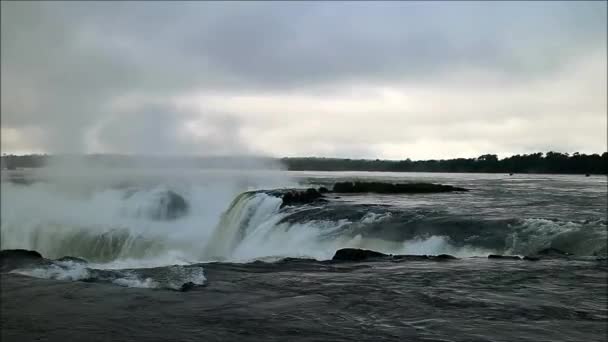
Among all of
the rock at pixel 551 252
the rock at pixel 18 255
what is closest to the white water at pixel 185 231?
the rock at pixel 551 252

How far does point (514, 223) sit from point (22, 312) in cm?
1543

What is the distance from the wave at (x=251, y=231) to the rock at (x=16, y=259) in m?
2.07

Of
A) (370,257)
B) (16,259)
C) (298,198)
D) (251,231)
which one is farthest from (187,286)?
(298,198)

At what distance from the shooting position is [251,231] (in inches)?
879

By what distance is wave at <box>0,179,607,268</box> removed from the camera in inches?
647

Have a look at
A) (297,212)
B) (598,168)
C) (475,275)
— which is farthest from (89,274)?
(598,168)

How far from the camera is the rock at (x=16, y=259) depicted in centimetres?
1487

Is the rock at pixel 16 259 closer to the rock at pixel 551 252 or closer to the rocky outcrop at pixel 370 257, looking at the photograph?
the rocky outcrop at pixel 370 257

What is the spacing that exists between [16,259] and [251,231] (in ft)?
30.5

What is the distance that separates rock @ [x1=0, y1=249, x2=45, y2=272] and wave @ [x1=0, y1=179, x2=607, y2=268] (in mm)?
2074

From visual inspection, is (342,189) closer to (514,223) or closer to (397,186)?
(397,186)

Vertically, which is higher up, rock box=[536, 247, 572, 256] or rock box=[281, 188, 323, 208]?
rock box=[281, 188, 323, 208]

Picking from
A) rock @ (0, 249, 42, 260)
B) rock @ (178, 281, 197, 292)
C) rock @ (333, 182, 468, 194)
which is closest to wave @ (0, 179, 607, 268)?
rock @ (178, 281, 197, 292)

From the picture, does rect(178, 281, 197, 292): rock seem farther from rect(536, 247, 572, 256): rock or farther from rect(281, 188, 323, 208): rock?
rect(281, 188, 323, 208): rock
